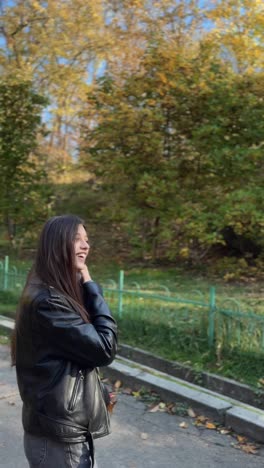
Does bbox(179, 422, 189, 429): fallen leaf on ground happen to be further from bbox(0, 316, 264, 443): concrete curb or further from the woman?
the woman

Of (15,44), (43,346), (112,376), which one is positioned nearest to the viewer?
(43,346)

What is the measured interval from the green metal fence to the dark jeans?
9.59 feet

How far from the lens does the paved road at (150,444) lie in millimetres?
3266

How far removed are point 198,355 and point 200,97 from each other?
5917 mm

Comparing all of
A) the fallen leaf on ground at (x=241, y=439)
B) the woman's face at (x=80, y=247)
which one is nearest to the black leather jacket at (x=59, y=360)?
the woman's face at (x=80, y=247)

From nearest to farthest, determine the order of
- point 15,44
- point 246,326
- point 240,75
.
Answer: point 246,326 → point 240,75 → point 15,44

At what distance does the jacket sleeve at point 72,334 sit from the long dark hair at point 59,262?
55mm

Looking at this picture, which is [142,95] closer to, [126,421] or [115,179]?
[115,179]

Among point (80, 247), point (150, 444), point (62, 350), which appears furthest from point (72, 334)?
point (150, 444)

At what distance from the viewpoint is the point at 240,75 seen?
906 centimetres

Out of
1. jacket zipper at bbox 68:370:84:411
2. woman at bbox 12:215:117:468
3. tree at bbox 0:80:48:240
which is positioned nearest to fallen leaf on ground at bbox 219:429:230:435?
woman at bbox 12:215:117:468

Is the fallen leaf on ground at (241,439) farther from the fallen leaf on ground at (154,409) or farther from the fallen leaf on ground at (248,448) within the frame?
the fallen leaf on ground at (154,409)

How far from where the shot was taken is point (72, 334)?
5.56 ft

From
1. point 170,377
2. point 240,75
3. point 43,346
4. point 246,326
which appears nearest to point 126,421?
point 170,377
